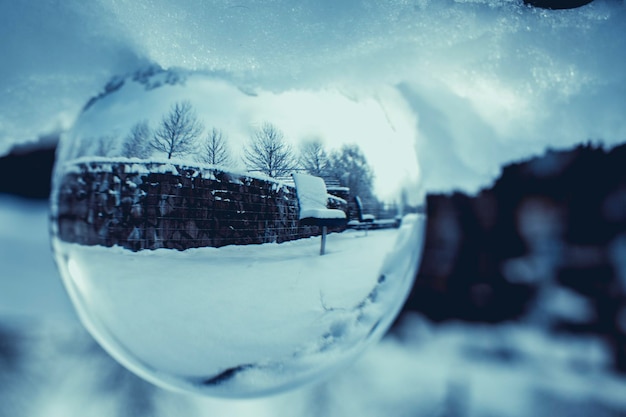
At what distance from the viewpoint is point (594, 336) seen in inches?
32.1

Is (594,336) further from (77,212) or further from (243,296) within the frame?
(77,212)

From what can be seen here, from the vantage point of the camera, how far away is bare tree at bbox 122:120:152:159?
0.24 m

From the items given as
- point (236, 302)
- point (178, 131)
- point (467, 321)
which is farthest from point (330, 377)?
point (467, 321)

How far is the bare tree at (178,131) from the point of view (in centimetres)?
24

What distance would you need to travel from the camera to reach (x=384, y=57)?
0.34m

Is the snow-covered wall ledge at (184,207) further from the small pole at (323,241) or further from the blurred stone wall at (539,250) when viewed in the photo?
the blurred stone wall at (539,250)

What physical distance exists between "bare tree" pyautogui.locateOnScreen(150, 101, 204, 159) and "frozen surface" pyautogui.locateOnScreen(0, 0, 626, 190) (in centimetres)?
5

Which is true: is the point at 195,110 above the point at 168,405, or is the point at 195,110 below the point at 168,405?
above

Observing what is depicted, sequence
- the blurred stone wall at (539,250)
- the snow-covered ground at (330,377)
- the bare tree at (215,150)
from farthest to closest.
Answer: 1. the blurred stone wall at (539,250)
2. the snow-covered ground at (330,377)
3. the bare tree at (215,150)

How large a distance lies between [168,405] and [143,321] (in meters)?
0.29

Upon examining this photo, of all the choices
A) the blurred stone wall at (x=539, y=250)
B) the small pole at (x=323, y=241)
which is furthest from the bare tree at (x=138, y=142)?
the blurred stone wall at (x=539, y=250)

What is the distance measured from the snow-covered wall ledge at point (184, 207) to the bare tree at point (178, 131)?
1cm

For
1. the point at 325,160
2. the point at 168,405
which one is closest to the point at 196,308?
the point at 325,160

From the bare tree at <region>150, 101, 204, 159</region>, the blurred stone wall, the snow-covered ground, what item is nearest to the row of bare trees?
the bare tree at <region>150, 101, 204, 159</region>
